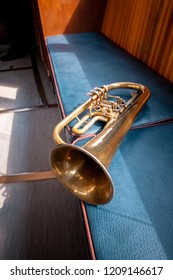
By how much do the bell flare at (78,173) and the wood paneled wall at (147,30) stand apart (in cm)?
108

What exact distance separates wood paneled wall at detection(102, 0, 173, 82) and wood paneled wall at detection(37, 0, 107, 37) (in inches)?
17.7

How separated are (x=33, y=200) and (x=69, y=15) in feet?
8.53

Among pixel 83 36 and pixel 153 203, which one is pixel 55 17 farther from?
pixel 153 203

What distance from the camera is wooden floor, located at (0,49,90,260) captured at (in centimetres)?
113

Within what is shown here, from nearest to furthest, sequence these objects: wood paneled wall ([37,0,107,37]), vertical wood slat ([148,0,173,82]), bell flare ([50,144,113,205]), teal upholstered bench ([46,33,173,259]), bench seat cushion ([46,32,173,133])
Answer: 1. teal upholstered bench ([46,33,173,259])
2. bell flare ([50,144,113,205])
3. bench seat cushion ([46,32,173,133])
4. vertical wood slat ([148,0,173,82])
5. wood paneled wall ([37,0,107,37])

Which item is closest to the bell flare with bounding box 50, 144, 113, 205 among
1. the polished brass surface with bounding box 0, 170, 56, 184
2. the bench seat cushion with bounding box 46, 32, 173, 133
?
the bench seat cushion with bounding box 46, 32, 173, 133

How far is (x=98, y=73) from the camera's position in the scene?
1.67 meters

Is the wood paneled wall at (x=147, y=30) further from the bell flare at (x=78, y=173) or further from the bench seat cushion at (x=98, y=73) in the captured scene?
the bell flare at (x=78, y=173)

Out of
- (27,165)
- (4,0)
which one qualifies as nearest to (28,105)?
(27,165)

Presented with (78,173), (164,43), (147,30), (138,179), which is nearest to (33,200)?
(78,173)

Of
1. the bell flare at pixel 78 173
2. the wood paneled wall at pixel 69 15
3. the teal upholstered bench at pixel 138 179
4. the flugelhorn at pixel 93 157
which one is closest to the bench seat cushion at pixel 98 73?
the teal upholstered bench at pixel 138 179

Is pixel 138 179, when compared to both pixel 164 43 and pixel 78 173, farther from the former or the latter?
pixel 164 43

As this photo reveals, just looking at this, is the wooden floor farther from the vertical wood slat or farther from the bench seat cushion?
the vertical wood slat

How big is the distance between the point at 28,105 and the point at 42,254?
1.74 m
